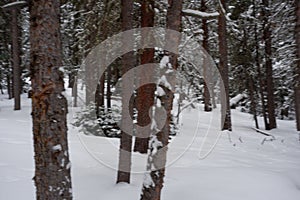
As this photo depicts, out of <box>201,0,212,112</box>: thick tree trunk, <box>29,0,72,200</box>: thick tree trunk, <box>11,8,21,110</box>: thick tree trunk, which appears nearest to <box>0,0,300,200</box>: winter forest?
<box>29,0,72,200</box>: thick tree trunk

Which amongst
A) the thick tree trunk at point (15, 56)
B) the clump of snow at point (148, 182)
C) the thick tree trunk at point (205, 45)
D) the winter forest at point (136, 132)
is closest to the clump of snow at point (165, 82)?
the winter forest at point (136, 132)

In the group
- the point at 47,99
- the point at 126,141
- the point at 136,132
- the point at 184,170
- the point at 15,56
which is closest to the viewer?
the point at 47,99

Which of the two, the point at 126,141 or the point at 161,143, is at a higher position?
the point at 161,143

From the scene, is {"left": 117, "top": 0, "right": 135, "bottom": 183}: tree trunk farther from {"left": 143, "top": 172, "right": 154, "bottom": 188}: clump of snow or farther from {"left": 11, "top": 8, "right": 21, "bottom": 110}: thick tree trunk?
{"left": 11, "top": 8, "right": 21, "bottom": 110}: thick tree trunk

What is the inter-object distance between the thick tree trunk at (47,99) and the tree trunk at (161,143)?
57.2 inches

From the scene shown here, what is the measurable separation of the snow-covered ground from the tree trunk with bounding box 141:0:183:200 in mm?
865

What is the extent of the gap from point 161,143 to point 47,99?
5.84ft

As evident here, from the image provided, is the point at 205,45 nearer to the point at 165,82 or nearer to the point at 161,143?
the point at 165,82

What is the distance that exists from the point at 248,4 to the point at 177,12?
11.4 m

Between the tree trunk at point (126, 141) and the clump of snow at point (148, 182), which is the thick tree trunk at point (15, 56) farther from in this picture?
the clump of snow at point (148, 182)

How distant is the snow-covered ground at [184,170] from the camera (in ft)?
16.7

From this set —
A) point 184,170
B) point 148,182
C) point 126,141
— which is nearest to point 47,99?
point 148,182

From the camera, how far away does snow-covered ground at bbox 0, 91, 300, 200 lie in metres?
5.10

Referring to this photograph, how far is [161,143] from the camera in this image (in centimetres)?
427
